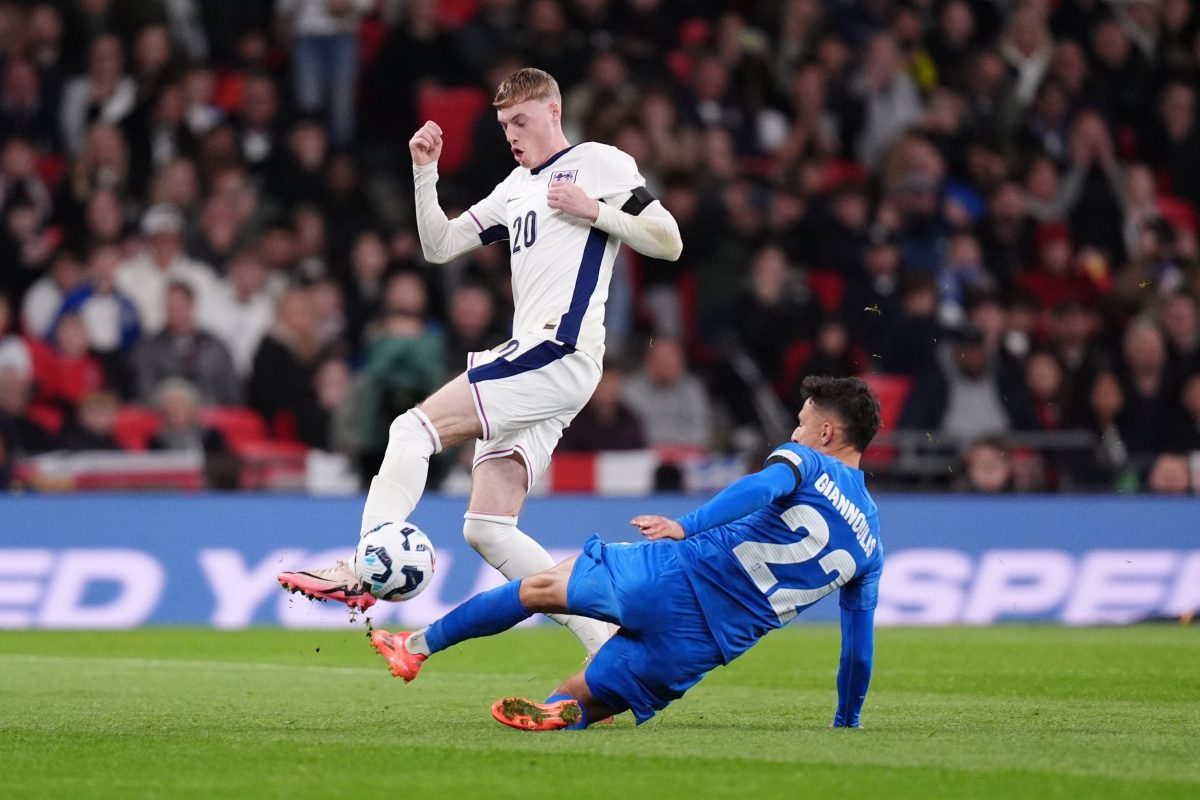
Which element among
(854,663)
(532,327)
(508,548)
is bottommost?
(854,663)

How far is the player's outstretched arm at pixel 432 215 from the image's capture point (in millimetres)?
8172

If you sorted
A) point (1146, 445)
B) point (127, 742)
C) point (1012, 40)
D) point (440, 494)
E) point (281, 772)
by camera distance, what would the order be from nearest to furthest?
point (281, 772) → point (127, 742) → point (440, 494) → point (1146, 445) → point (1012, 40)

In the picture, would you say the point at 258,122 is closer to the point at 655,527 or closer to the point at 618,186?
the point at 618,186

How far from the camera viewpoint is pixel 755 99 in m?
18.7

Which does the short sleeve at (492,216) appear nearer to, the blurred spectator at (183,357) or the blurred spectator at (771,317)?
the blurred spectator at (183,357)

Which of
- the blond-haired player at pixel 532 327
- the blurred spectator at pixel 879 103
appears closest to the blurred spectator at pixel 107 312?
the blurred spectator at pixel 879 103

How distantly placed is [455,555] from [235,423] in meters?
2.26

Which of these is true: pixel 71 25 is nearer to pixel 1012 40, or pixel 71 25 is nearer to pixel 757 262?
pixel 757 262

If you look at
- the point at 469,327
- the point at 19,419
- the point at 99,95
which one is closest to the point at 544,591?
the point at 469,327

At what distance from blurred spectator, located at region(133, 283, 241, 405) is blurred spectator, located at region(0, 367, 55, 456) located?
96 centimetres

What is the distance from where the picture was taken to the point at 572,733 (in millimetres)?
7062

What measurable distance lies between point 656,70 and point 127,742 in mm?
12100

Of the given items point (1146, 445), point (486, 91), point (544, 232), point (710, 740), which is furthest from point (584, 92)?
point (710, 740)

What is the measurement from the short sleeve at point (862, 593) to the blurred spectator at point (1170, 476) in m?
8.28
